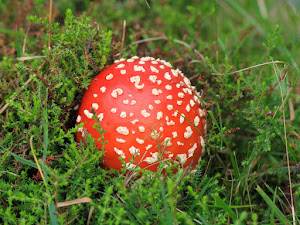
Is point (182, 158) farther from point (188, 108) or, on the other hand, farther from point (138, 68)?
point (138, 68)

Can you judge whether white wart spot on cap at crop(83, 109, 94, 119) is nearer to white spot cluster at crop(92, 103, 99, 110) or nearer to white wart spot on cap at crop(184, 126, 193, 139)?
white spot cluster at crop(92, 103, 99, 110)

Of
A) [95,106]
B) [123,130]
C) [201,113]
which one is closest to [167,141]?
[123,130]

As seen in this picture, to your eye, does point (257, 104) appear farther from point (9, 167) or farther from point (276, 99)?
point (9, 167)

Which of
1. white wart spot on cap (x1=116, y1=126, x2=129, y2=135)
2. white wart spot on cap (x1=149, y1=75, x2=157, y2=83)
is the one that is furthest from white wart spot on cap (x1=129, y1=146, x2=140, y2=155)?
white wart spot on cap (x1=149, y1=75, x2=157, y2=83)

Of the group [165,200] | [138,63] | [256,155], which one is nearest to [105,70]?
[138,63]

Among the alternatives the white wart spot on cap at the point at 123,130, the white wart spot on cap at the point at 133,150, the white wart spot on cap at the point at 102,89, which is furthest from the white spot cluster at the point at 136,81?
the white wart spot on cap at the point at 133,150
